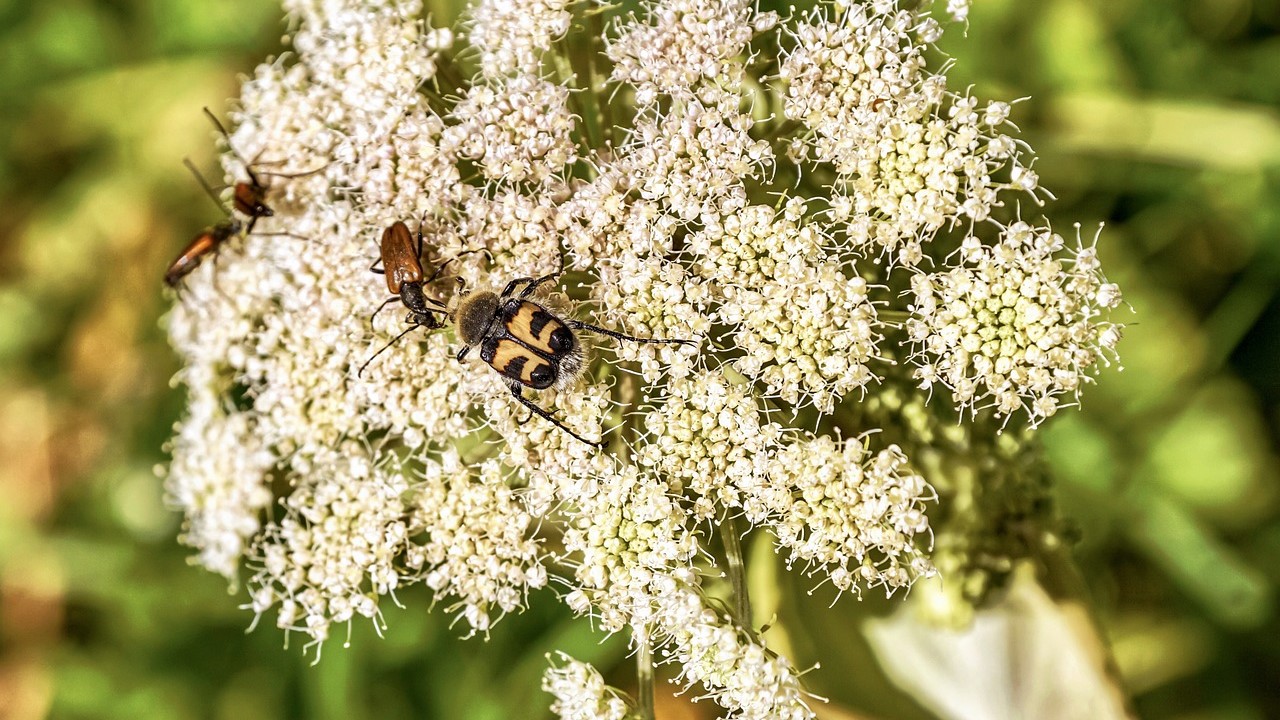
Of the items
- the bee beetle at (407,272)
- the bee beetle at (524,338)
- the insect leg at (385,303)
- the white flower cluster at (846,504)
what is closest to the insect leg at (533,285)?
the bee beetle at (524,338)

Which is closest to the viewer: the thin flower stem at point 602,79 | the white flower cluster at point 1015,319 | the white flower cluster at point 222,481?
the white flower cluster at point 1015,319

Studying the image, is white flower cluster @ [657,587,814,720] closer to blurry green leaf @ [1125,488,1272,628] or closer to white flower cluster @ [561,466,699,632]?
white flower cluster @ [561,466,699,632]

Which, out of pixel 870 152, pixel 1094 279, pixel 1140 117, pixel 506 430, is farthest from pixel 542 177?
pixel 1140 117

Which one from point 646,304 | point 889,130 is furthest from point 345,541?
point 889,130

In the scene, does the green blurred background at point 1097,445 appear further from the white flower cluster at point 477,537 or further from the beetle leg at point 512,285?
the beetle leg at point 512,285

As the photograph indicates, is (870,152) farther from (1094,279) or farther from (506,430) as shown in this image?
(506,430)
